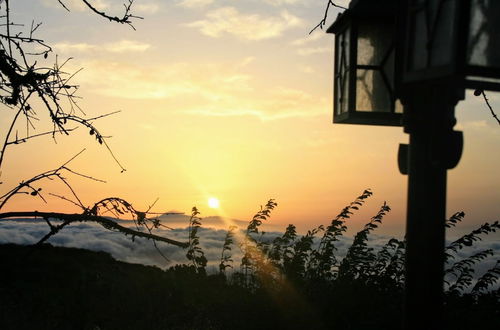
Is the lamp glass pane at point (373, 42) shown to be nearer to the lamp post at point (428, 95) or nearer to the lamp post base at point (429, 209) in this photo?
the lamp post at point (428, 95)

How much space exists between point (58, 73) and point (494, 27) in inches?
140

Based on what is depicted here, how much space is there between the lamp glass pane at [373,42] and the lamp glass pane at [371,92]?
0.35ft

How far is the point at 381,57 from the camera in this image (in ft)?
16.1

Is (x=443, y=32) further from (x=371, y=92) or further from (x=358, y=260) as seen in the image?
(x=358, y=260)

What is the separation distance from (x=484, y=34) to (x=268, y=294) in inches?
228

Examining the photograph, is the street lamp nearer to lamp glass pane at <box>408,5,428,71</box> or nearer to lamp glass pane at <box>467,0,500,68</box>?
lamp glass pane at <box>408,5,428,71</box>

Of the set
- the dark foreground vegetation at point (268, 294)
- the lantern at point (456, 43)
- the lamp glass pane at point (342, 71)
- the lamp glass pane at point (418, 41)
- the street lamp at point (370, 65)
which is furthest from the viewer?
the dark foreground vegetation at point (268, 294)

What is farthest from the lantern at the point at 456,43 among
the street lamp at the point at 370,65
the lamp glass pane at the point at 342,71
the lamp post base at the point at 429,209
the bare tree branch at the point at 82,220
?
the bare tree branch at the point at 82,220

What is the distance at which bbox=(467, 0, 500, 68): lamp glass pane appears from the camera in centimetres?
366

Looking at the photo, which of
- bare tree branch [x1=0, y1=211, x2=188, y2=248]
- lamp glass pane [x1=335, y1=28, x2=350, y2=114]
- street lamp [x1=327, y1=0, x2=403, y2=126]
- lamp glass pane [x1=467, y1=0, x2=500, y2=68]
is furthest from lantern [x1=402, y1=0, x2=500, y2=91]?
bare tree branch [x1=0, y1=211, x2=188, y2=248]

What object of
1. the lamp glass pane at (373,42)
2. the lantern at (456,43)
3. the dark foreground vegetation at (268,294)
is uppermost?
the lamp glass pane at (373,42)

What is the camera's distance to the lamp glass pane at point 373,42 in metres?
4.92

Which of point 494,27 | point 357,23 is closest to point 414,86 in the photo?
point 494,27

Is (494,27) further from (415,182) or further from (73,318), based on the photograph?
(73,318)
